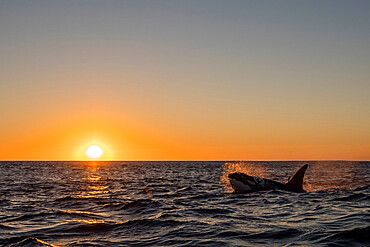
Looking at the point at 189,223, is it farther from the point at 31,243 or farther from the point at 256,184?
the point at 256,184

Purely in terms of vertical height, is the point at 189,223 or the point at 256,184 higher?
the point at 256,184

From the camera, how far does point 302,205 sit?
15.8m

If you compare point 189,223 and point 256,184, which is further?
point 256,184

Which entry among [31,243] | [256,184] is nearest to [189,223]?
[31,243]

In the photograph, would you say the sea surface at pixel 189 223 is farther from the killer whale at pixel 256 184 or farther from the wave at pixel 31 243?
the killer whale at pixel 256 184

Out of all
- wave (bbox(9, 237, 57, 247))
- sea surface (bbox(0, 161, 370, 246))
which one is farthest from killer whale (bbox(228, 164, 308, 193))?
wave (bbox(9, 237, 57, 247))

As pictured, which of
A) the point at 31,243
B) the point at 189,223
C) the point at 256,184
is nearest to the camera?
the point at 31,243

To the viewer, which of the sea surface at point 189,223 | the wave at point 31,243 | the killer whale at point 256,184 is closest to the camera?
the wave at point 31,243

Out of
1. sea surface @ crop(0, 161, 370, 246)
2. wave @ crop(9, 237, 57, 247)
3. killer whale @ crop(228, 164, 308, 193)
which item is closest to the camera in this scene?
wave @ crop(9, 237, 57, 247)

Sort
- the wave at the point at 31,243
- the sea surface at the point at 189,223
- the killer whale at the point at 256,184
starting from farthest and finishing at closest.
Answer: the killer whale at the point at 256,184
the sea surface at the point at 189,223
the wave at the point at 31,243

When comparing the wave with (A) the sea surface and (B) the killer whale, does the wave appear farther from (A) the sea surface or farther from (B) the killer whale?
(B) the killer whale

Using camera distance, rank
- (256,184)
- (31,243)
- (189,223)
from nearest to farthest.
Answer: (31,243) → (189,223) → (256,184)

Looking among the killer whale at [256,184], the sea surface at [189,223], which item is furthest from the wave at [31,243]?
the killer whale at [256,184]

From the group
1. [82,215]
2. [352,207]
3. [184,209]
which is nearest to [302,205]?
[352,207]
